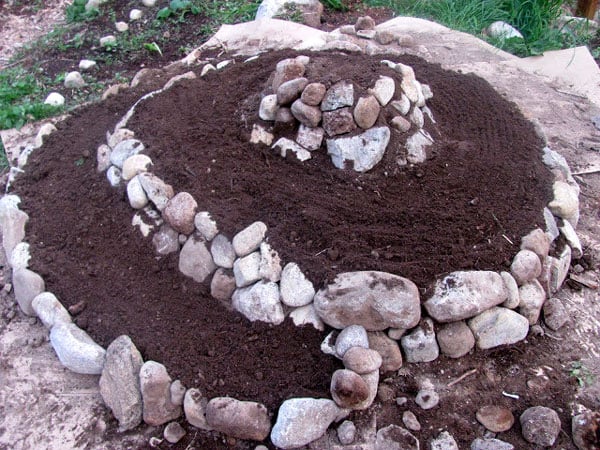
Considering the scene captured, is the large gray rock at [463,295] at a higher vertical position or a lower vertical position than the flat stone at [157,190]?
lower

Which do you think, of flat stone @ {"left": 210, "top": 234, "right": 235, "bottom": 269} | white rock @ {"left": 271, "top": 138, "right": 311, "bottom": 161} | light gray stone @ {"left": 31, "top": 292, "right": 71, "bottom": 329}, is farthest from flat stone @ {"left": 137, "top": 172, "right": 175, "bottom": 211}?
light gray stone @ {"left": 31, "top": 292, "right": 71, "bottom": 329}

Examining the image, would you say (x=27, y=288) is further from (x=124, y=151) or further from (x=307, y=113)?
(x=307, y=113)

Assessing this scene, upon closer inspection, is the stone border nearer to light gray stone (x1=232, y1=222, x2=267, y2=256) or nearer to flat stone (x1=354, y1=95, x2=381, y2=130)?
light gray stone (x1=232, y1=222, x2=267, y2=256)

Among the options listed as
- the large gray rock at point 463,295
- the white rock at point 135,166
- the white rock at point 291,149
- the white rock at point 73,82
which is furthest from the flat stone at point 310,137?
the white rock at point 73,82

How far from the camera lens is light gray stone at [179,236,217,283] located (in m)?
3.18

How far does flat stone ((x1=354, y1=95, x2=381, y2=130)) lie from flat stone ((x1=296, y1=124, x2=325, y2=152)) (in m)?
0.22

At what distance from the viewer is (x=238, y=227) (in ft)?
10.4

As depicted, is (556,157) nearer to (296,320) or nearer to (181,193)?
(296,320)

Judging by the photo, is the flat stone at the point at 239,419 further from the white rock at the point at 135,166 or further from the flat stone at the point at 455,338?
the white rock at the point at 135,166

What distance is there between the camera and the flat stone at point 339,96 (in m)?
3.25

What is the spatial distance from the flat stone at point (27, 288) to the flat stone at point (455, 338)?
2.23 metres

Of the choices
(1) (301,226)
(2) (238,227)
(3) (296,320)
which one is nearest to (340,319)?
(3) (296,320)

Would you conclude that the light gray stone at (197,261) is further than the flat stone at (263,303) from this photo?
Yes

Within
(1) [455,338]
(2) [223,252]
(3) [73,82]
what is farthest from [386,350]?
(3) [73,82]
